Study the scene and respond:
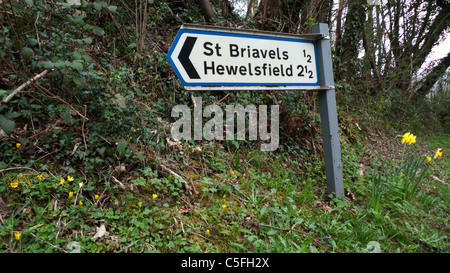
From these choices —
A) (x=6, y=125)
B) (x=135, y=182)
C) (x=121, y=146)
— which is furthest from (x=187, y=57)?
(x=6, y=125)

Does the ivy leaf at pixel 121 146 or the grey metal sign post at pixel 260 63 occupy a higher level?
the grey metal sign post at pixel 260 63

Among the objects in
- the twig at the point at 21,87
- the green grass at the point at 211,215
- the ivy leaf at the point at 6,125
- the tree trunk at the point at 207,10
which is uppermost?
the tree trunk at the point at 207,10

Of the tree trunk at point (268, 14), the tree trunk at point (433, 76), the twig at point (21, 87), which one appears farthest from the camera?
the tree trunk at point (433, 76)

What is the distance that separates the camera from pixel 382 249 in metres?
2.21

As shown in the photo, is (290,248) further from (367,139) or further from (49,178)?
(367,139)

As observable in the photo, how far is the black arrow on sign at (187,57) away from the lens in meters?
2.04

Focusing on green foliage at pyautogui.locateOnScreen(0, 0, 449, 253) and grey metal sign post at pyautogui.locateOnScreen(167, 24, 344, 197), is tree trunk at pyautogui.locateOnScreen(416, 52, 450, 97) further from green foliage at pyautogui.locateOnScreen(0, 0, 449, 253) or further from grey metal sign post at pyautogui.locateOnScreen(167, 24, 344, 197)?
grey metal sign post at pyautogui.locateOnScreen(167, 24, 344, 197)

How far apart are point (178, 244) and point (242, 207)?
28.2 inches

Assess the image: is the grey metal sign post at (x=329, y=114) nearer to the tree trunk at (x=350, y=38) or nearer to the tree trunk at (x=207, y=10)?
the tree trunk at (x=207, y=10)

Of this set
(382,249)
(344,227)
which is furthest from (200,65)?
(382,249)

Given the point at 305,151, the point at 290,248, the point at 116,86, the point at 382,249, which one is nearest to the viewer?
the point at 290,248

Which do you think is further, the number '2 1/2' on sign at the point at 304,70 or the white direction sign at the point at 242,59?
the number '2 1/2' on sign at the point at 304,70

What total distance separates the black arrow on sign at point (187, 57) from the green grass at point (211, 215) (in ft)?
3.07

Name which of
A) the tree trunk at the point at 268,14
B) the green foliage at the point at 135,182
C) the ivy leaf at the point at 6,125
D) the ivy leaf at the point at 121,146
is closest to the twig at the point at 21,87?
the green foliage at the point at 135,182
